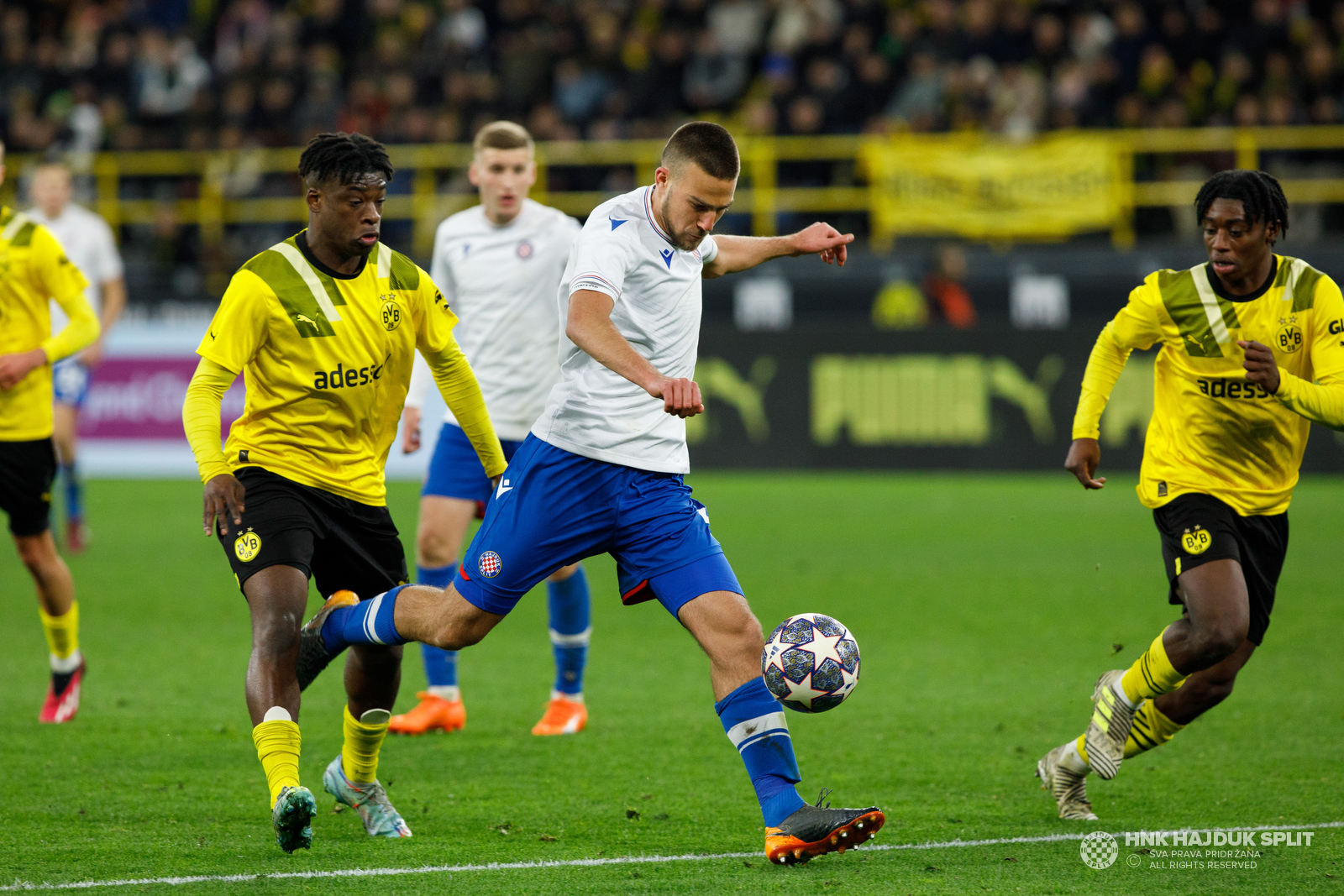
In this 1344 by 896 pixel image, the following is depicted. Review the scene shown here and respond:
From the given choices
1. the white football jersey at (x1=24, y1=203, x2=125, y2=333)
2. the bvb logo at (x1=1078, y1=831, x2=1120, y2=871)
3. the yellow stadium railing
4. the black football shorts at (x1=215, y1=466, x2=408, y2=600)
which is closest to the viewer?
the bvb logo at (x1=1078, y1=831, x2=1120, y2=871)

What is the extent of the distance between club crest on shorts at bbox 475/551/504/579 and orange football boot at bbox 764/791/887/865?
45.7 inches

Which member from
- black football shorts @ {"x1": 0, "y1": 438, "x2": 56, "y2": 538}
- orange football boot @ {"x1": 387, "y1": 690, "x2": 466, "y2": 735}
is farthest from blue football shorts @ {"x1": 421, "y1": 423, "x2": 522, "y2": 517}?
black football shorts @ {"x1": 0, "y1": 438, "x2": 56, "y2": 538}

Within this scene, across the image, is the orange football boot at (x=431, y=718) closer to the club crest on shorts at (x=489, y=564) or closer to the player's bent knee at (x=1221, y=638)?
the club crest on shorts at (x=489, y=564)

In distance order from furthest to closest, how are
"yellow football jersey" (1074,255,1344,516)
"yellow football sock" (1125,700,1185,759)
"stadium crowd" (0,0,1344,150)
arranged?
1. "stadium crowd" (0,0,1344,150)
2. "yellow football sock" (1125,700,1185,759)
3. "yellow football jersey" (1074,255,1344,516)

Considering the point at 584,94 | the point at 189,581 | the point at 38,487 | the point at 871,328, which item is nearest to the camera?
the point at 38,487

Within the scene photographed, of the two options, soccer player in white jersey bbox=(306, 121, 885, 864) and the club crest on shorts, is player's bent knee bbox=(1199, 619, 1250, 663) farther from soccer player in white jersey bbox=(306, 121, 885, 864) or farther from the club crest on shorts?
the club crest on shorts

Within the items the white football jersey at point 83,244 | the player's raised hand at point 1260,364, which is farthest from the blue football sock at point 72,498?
the player's raised hand at point 1260,364

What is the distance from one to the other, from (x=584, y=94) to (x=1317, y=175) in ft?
30.5

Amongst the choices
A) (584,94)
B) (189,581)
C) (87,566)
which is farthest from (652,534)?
(584,94)

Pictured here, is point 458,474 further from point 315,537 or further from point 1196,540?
point 1196,540

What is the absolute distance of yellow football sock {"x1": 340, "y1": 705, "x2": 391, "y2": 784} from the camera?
5.23 metres

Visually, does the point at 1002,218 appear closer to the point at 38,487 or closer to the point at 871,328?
the point at 871,328

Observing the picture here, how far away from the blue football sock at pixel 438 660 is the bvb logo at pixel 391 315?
2093 millimetres

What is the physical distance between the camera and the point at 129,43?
75.8ft
